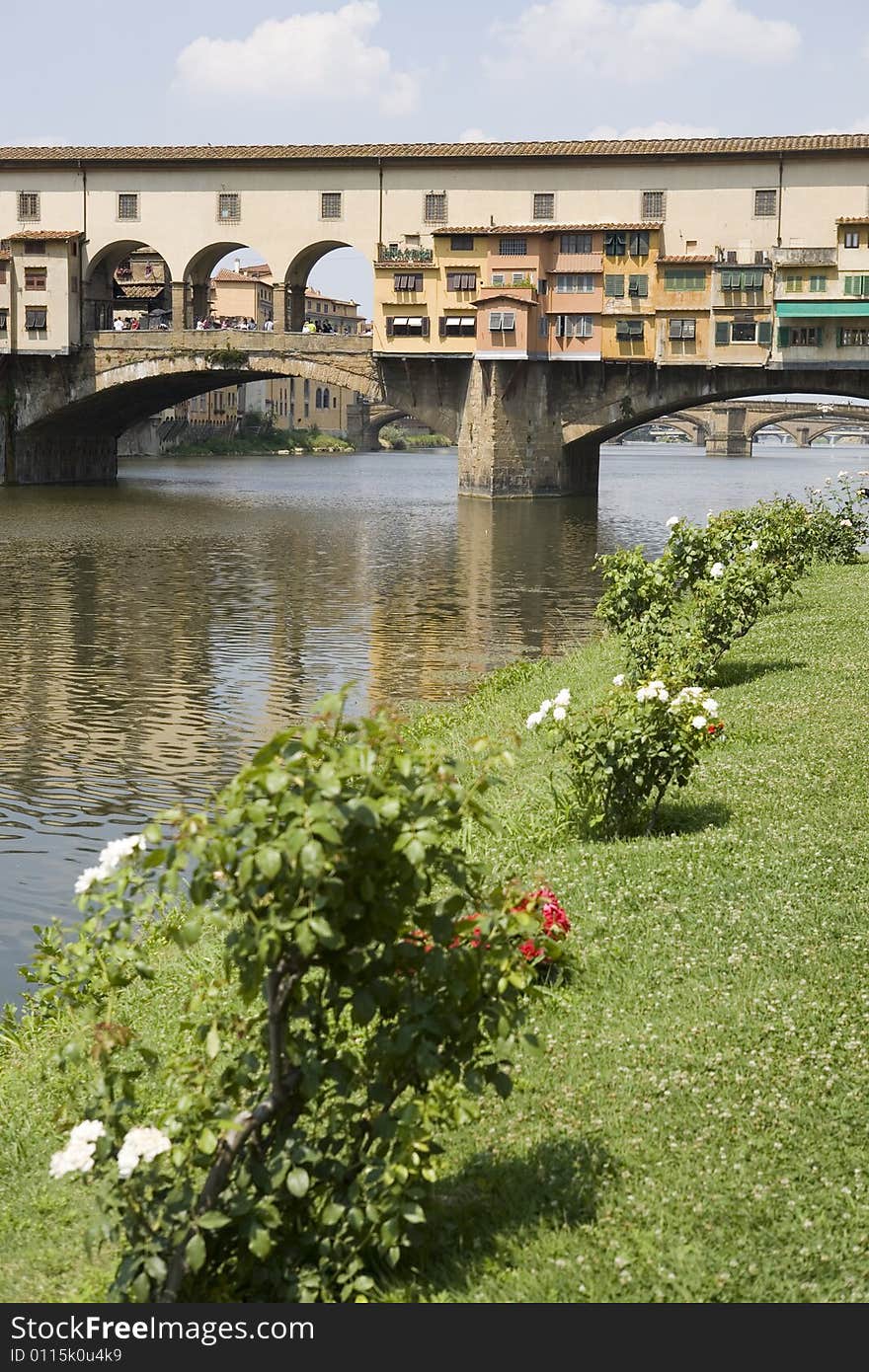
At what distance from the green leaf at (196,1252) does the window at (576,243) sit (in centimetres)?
5307

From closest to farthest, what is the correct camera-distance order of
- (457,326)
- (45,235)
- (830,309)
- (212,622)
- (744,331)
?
(212,622)
(830,309)
(744,331)
(457,326)
(45,235)

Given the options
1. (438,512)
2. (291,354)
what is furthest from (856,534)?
(291,354)

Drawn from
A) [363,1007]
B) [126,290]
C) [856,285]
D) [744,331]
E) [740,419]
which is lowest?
[363,1007]

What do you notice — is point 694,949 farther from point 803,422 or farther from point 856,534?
point 803,422

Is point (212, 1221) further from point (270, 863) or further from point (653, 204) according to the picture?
point (653, 204)

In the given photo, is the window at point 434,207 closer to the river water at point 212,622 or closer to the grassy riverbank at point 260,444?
the river water at point 212,622

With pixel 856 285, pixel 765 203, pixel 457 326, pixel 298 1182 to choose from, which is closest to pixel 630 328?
pixel 765 203

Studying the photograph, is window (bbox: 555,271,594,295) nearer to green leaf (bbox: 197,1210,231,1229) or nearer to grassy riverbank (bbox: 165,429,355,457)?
grassy riverbank (bbox: 165,429,355,457)

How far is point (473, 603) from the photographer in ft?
97.9

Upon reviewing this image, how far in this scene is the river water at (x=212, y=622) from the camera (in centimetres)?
1490

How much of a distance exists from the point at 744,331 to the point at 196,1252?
172ft

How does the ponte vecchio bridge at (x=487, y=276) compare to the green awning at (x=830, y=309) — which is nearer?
the green awning at (x=830, y=309)

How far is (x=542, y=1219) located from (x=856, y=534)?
2667 cm

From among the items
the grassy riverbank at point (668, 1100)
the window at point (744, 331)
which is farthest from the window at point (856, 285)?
the grassy riverbank at point (668, 1100)
